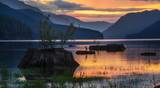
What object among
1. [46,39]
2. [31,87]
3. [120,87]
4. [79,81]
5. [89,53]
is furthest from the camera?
[89,53]

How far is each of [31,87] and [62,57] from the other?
218 feet

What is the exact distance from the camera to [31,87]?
116ft

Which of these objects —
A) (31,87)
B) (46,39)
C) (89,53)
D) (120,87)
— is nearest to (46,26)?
(46,39)

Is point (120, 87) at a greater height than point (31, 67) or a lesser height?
greater

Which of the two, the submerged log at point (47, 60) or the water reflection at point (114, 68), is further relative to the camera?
the submerged log at point (47, 60)

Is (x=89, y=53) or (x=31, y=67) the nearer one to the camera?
(x=31, y=67)

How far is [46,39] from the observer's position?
115m

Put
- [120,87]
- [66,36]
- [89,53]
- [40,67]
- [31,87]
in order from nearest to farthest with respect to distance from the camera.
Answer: [31,87] → [120,87] → [40,67] → [66,36] → [89,53]

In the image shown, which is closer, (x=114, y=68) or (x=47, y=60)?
(x=114, y=68)

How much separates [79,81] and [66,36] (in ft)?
236

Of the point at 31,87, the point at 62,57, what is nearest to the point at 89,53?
the point at 62,57

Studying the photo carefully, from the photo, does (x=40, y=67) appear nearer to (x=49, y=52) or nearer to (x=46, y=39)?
(x=49, y=52)

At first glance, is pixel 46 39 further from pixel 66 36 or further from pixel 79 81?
pixel 79 81

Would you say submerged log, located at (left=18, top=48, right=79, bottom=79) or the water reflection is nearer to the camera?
the water reflection
